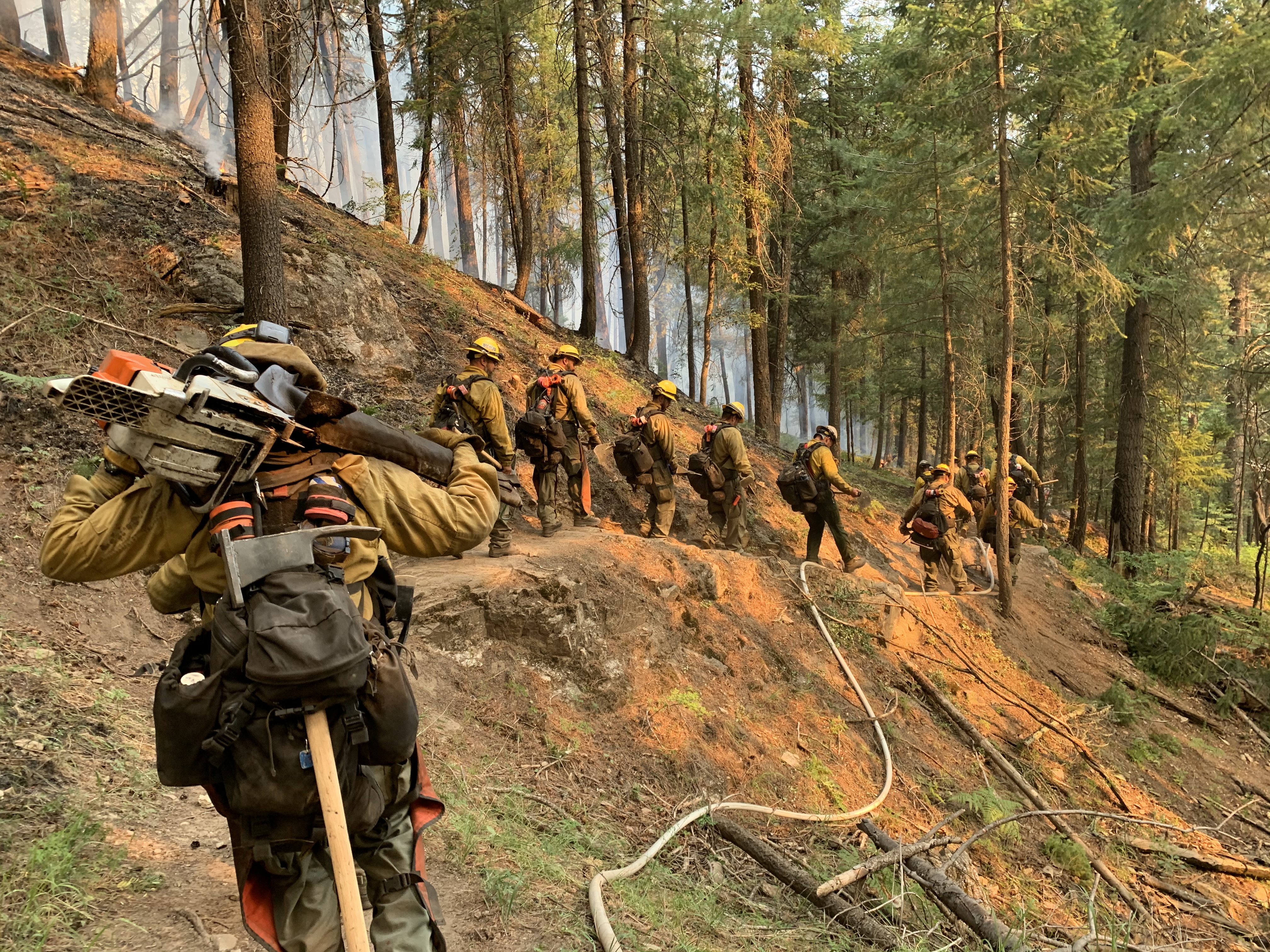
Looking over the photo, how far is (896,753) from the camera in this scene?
745cm

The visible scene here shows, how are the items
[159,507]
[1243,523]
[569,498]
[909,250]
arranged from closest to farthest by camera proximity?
[159,507], [569,498], [909,250], [1243,523]

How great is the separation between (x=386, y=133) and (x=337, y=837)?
52.7 ft

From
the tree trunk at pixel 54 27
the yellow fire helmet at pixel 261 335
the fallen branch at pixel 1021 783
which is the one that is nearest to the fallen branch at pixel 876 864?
the fallen branch at pixel 1021 783

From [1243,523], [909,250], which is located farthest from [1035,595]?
[1243,523]

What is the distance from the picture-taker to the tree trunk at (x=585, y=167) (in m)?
14.4

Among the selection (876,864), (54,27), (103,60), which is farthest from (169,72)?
(876,864)

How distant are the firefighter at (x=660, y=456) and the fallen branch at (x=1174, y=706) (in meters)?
7.62

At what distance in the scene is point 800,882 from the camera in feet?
14.5

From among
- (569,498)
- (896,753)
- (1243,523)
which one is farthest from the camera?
(1243,523)

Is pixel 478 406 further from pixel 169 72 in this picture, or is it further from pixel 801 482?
pixel 169 72

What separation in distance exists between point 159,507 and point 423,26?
15691 mm

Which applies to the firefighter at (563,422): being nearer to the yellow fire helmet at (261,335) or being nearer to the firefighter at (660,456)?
the firefighter at (660,456)

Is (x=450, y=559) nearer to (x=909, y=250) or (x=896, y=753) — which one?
(x=896, y=753)

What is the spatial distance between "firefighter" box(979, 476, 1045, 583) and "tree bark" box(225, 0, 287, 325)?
38.7 feet
